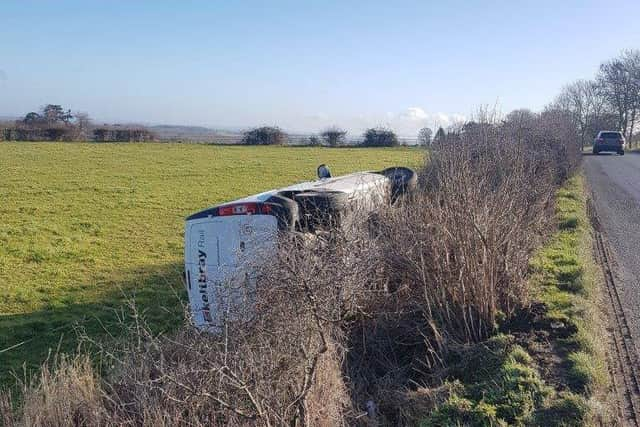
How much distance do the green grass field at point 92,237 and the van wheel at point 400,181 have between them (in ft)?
10.7

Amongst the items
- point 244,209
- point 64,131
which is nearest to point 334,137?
point 64,131

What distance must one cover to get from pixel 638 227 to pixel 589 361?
7.49 m

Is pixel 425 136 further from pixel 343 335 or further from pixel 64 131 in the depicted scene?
pixel 64 131

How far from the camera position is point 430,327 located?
551 cm

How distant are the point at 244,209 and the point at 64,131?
51.6 m

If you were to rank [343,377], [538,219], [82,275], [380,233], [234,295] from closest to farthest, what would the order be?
[234,295] < [343,377] < [380,233] < [538,219] < [82,275]

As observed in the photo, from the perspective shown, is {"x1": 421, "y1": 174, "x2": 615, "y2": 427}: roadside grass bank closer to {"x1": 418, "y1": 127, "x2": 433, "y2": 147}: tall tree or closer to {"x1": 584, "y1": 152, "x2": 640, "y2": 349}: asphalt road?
{"x1": 584, "y1": 152, "x2": 640, "y2": 349}: asphalt road

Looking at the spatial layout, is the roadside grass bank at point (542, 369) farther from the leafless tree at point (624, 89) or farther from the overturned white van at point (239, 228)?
the leafless tree at point (624, 89)

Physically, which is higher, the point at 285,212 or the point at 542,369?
Result: the point at 285,212

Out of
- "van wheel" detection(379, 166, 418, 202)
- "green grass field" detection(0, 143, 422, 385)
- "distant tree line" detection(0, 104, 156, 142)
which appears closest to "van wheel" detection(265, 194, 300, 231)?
"green grass field" detection(0, 143, 422, 385)

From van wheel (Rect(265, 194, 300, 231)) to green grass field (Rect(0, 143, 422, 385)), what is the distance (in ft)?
3.78

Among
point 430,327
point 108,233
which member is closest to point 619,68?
point 108,233

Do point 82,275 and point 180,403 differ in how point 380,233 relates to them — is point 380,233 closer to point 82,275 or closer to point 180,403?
point 180,403

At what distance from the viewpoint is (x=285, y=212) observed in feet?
17.4
